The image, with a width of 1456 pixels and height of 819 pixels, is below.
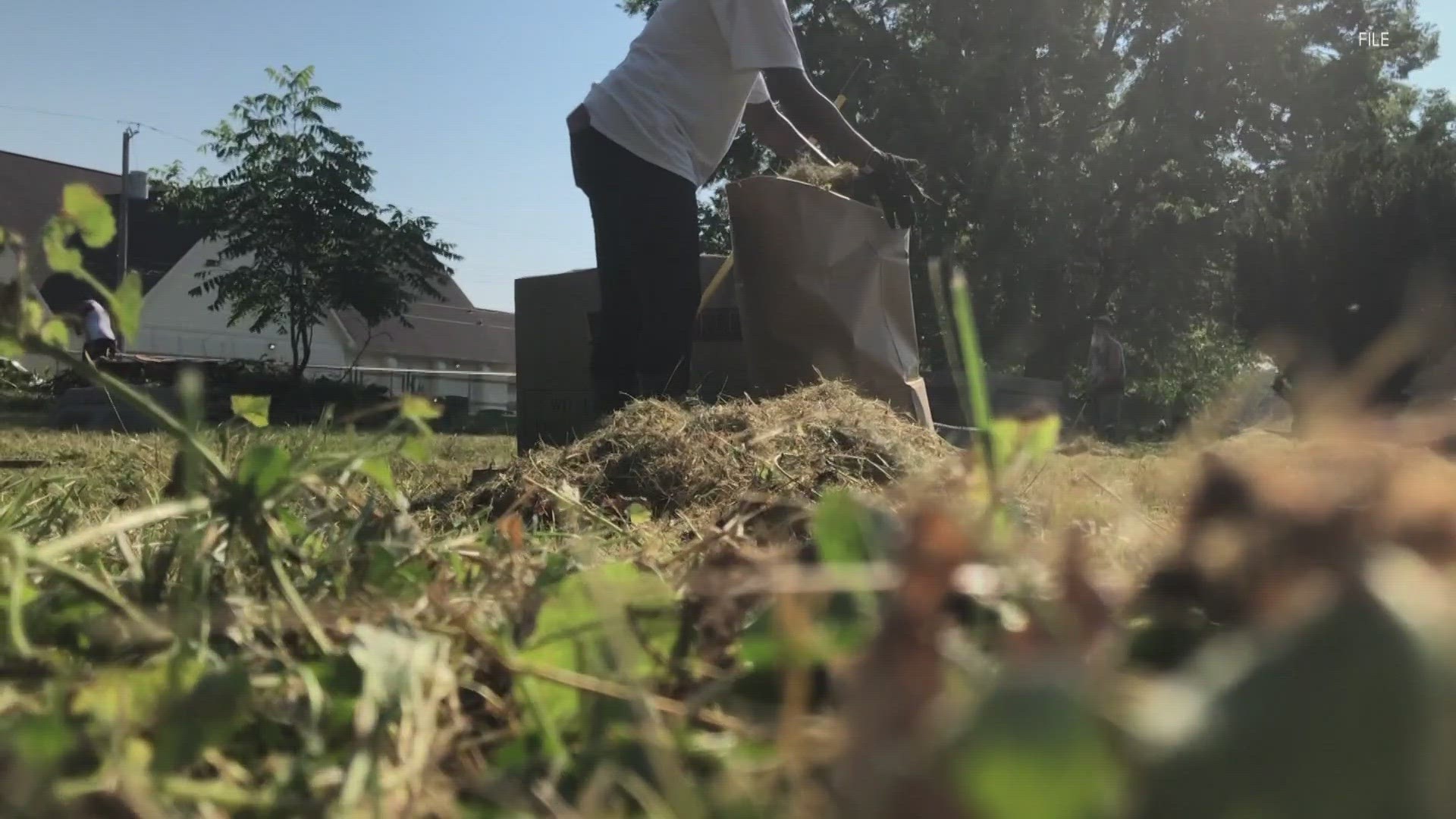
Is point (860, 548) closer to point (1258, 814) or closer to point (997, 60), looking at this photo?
point (1258, 814)

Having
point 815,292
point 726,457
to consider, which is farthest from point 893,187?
point 726,457

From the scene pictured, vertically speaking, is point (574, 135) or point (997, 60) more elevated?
point (997, 60)

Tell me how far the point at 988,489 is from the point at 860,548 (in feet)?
0.25

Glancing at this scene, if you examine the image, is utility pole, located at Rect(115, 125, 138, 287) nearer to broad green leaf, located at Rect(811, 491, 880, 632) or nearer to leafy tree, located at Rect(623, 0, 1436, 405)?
leafy tree, located at Rect(623, 0, 1436, 405)

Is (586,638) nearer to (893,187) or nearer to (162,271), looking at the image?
(893,187)

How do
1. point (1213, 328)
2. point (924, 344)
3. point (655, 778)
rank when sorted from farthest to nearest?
point (1213, 328) < point (924, 344) < point (655, 778)

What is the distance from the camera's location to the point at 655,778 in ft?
0.99

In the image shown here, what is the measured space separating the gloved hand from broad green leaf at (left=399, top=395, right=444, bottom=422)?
273 cm

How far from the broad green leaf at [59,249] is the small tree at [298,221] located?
51.4ft

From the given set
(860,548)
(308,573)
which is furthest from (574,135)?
(860,548)

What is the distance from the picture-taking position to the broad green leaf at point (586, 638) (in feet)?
1.22

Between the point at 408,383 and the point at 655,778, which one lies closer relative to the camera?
the point at 655,778

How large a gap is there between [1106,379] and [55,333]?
1130cm

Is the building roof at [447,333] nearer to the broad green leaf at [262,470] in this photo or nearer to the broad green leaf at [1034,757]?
the broad green leaf at [262,470]
